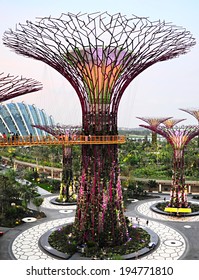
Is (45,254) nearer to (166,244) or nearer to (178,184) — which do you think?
(166,244)

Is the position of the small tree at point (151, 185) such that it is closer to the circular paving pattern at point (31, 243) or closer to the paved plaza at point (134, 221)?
the paved plaza at point (134, 221)

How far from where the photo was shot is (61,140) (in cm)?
1279

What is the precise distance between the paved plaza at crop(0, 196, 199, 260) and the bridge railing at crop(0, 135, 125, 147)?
16.1ft

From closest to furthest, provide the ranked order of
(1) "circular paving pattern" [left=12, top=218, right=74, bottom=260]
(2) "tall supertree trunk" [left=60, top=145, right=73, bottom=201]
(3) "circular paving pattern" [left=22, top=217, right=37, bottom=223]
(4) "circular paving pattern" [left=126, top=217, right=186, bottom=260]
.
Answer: (4) "circular paving pattern" [left=126, top=217, right=186, bottom=260]
(1) "circular paving pattern" [left=12, top=218, right=74, bottom=260]
(3) "circular paving pattern" [left=22, top=217, right=37, bottom=223]
(2) "tall supertree trunk" [left=60, top=145, right=73, bottom=201]

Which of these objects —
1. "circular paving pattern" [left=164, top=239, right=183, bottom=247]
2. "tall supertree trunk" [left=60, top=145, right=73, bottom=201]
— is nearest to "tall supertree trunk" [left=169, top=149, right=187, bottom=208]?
"circular paving pattern" [left=164, top=239, right=183, bottom=247]

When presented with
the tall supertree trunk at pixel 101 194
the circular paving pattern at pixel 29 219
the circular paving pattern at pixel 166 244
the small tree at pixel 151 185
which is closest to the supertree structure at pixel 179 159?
the circular paving pattern at pixel 166 244

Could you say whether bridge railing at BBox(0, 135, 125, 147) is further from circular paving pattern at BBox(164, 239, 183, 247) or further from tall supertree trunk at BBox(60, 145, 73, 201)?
tall supertree trunk at BBox(60, 145, 73, 201)

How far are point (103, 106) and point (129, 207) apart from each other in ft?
34.3

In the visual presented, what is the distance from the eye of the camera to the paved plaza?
535 inches

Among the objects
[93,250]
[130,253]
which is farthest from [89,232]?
[130,253]

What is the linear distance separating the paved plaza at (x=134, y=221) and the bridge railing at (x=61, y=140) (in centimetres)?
492

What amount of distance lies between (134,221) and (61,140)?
804 centimetres

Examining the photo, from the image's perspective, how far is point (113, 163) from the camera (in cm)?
1375

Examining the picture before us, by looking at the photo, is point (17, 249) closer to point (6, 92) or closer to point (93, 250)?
point (93, 250)
